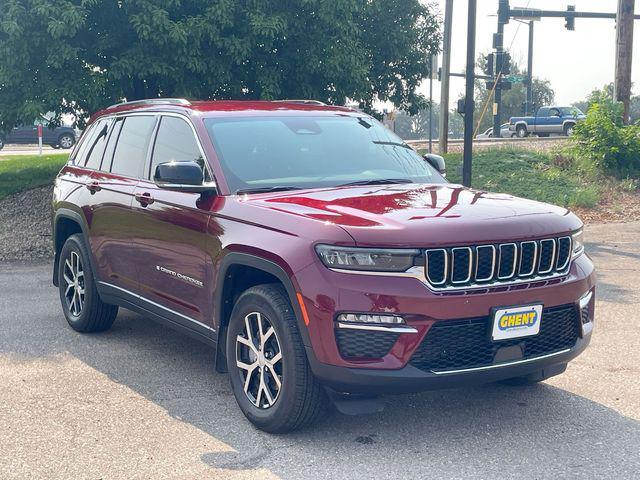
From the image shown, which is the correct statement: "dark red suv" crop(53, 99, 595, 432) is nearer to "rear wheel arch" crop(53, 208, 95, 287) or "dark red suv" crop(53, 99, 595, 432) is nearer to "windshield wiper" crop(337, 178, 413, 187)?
"windshield wiper" crop(337, 178, 413, 187)

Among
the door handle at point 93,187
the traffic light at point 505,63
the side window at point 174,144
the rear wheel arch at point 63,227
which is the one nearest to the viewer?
the side window at point 174,144

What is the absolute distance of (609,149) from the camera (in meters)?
18.5

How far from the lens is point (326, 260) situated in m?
4.61

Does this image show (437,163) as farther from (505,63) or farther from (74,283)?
(505,63)

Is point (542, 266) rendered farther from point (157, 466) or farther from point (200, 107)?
point (200, 107)

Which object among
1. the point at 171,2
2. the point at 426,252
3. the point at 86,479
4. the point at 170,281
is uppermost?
the point at 171,2

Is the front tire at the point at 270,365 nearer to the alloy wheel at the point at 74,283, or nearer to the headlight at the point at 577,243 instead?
the headlight at the point at 577,243

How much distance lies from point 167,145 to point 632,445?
3558 mm

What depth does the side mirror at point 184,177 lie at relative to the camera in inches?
217

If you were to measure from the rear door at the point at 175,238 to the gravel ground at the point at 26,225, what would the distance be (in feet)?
21.7

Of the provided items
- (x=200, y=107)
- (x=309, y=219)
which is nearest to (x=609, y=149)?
(x=200, y=107)

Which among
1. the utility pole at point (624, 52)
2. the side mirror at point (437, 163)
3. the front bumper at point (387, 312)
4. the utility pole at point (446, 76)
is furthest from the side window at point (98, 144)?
the utility pole at point (446, 76)

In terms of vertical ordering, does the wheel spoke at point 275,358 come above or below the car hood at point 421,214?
below

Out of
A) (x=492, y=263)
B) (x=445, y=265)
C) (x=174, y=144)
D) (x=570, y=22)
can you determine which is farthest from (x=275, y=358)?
(x=570, y=22)
